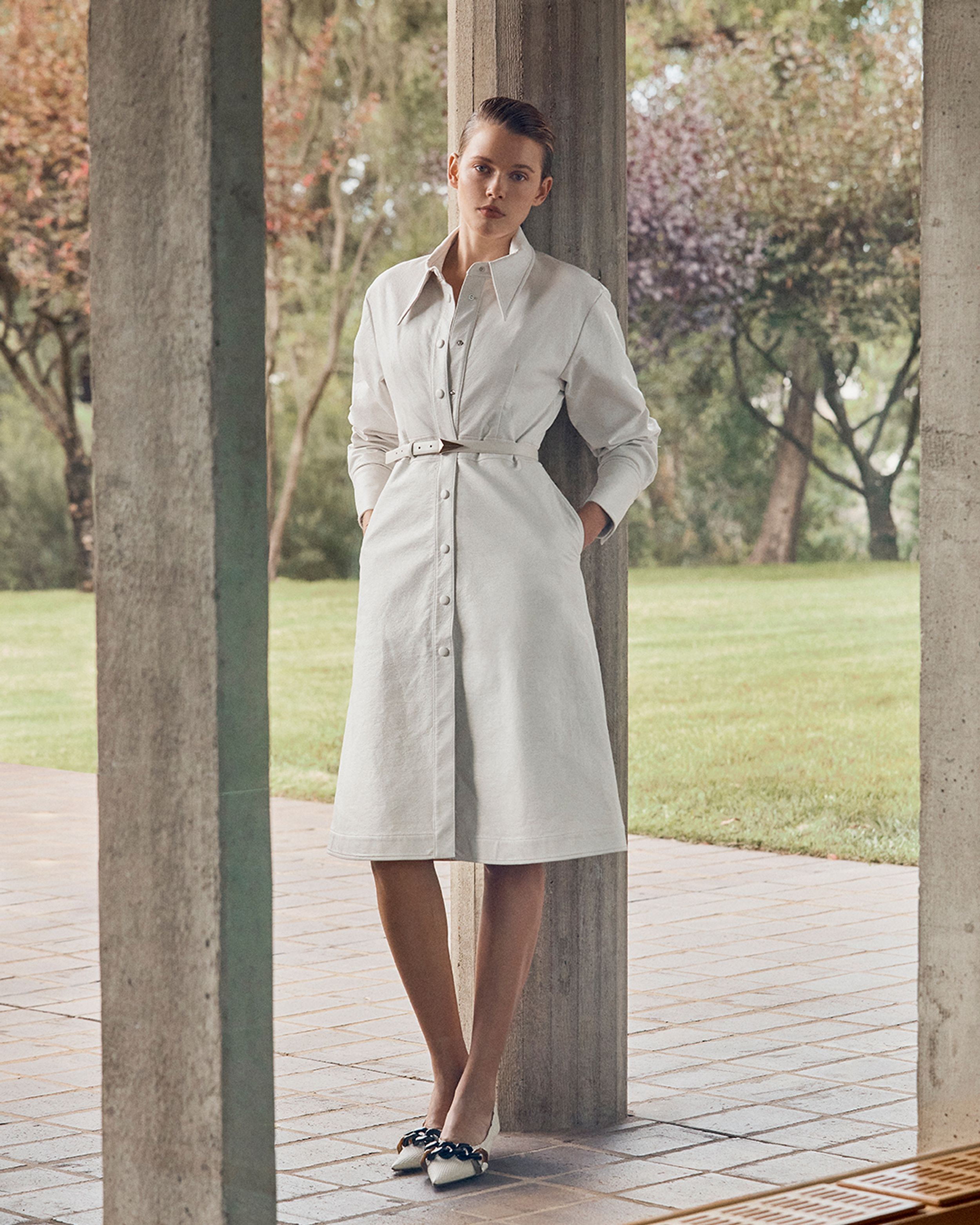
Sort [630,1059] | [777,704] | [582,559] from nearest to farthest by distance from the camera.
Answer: [582,559]
[630,1059]
[777,704]

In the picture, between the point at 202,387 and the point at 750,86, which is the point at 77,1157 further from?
the point at 750,86

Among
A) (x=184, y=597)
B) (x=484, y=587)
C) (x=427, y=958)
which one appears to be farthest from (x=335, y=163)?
(x=184, y=597)

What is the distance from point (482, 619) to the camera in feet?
11.1

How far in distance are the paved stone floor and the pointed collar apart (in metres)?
1.62

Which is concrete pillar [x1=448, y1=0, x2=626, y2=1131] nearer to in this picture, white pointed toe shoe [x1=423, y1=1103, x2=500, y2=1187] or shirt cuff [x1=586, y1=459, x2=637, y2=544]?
shirt cuff [x1=586, y1=459, x2=637, y2=544]

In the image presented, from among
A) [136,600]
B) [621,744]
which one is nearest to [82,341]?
[621,744]

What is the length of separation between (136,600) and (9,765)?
29.2 feet

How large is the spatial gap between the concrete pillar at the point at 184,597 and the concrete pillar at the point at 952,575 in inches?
53.3

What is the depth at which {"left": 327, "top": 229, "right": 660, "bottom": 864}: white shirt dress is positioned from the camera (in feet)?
11.1

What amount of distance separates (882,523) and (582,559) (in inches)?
391

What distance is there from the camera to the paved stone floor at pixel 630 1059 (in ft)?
11.0

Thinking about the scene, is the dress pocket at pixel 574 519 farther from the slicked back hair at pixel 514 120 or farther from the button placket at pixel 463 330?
the slicked back hair at pixel 514 120

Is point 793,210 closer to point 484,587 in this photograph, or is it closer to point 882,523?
point 882,523

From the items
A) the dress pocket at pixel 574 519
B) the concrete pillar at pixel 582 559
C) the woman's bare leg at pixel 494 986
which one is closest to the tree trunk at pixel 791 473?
the concrete pillar at pixel 582 559
